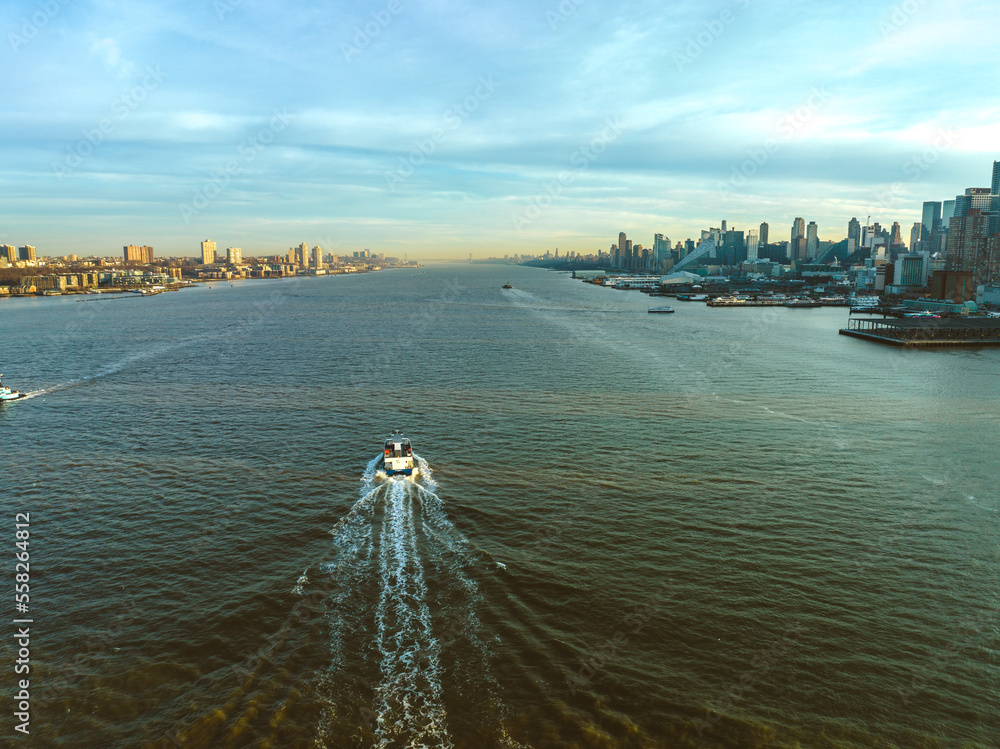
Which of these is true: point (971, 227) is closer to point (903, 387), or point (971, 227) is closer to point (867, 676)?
point (903, 387)

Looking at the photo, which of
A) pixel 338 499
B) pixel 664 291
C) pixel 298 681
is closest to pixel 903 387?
pixel 338 499

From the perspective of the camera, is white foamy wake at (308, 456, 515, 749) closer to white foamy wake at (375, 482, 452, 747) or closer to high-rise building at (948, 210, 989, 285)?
white foamy wake at (375, 482, 452, 747)

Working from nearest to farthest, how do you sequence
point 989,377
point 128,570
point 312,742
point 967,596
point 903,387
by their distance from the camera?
1. point 312,742
2. point 967,596
3. point 128,570
4. point 903,387
5. point 989,377

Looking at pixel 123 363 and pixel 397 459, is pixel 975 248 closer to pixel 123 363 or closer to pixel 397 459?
pixel 397 459

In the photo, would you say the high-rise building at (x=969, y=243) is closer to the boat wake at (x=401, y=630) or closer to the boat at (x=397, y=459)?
the boat at (x=397, y=459)

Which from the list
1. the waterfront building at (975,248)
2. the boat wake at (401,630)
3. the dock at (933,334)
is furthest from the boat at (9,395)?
the waterfront building at (975,248)

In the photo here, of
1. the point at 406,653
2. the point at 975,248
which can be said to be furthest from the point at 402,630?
the point at 975,248

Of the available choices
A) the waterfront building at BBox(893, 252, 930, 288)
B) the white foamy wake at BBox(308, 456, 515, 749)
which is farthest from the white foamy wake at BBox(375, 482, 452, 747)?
the waterfront building at BBox(893, 252, 930, 288)
